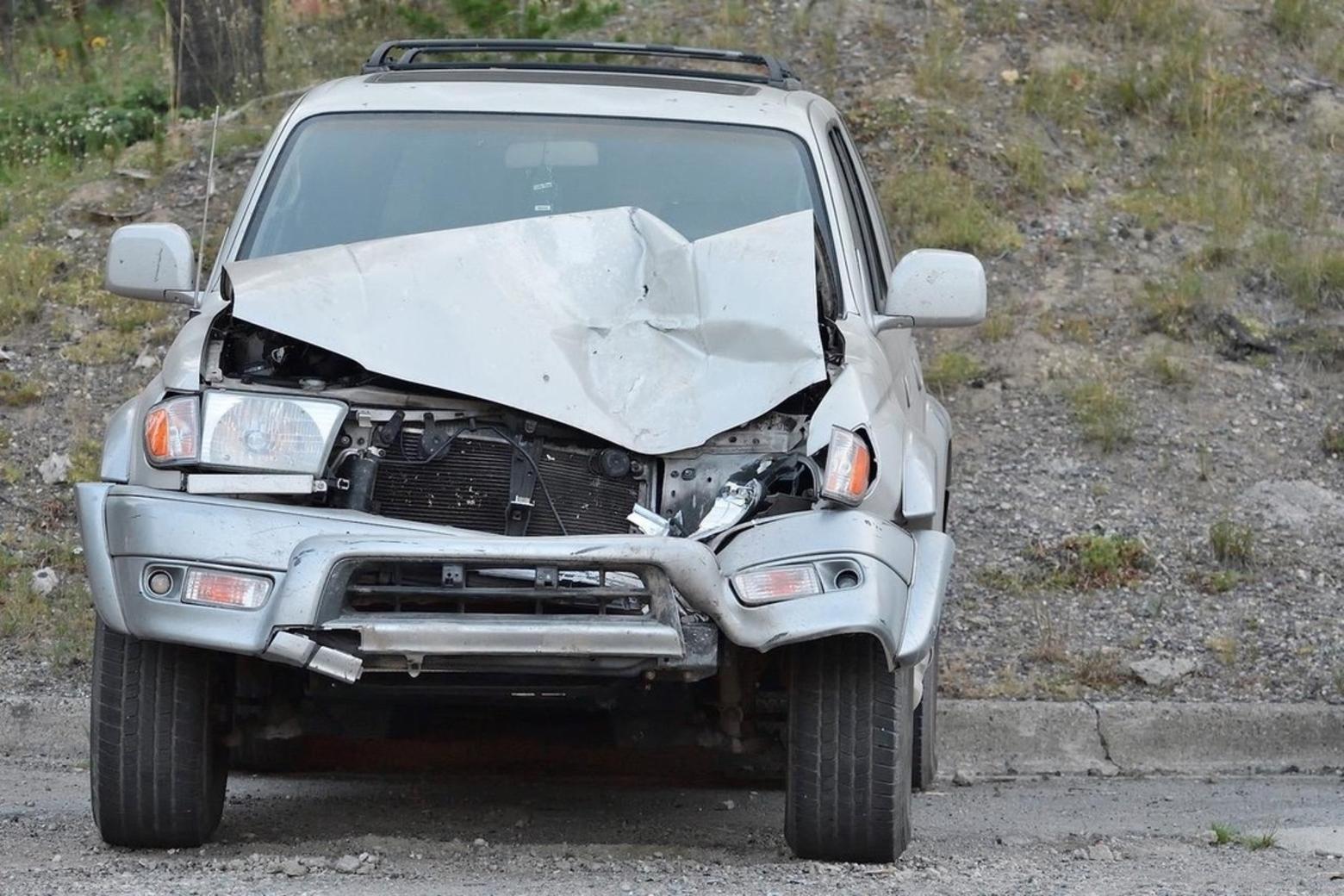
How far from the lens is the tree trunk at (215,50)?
41.2ft

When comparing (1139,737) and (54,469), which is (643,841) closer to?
(1139,737)

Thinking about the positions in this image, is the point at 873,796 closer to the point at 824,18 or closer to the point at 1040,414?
the point at 1040,414

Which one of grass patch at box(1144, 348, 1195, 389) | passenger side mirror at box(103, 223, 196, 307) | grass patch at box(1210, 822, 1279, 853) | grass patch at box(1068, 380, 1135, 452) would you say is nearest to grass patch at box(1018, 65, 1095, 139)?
grass patch at box(1144, 348, 1195, 389)

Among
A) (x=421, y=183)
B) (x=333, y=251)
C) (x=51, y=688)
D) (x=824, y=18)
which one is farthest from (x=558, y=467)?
(x=824, y=18)

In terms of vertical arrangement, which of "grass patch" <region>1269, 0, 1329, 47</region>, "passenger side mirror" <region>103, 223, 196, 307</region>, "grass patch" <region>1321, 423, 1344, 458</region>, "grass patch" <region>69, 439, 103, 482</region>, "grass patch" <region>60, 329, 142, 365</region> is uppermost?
"passenger side mirror" <region>103, 223, 196, 307</region>

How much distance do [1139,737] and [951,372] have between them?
300 centimetres

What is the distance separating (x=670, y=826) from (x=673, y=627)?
1605 mm

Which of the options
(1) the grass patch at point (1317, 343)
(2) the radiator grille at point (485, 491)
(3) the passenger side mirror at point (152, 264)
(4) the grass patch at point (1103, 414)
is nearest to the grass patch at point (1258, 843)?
(2) the radiator grille at point (485, 491)

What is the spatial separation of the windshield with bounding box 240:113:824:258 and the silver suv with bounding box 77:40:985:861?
14cm

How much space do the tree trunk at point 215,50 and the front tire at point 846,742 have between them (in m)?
8.90

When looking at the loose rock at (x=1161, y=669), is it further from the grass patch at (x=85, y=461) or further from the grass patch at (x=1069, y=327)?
the grass patch at (x=85, y=461)

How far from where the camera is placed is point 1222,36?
13016mm

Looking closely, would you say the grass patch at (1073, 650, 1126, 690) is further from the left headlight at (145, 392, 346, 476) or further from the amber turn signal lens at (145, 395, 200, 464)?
the amber turn signal lens at (145, 395, 200, 464)

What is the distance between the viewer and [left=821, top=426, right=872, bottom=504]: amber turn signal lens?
449 centimetres
